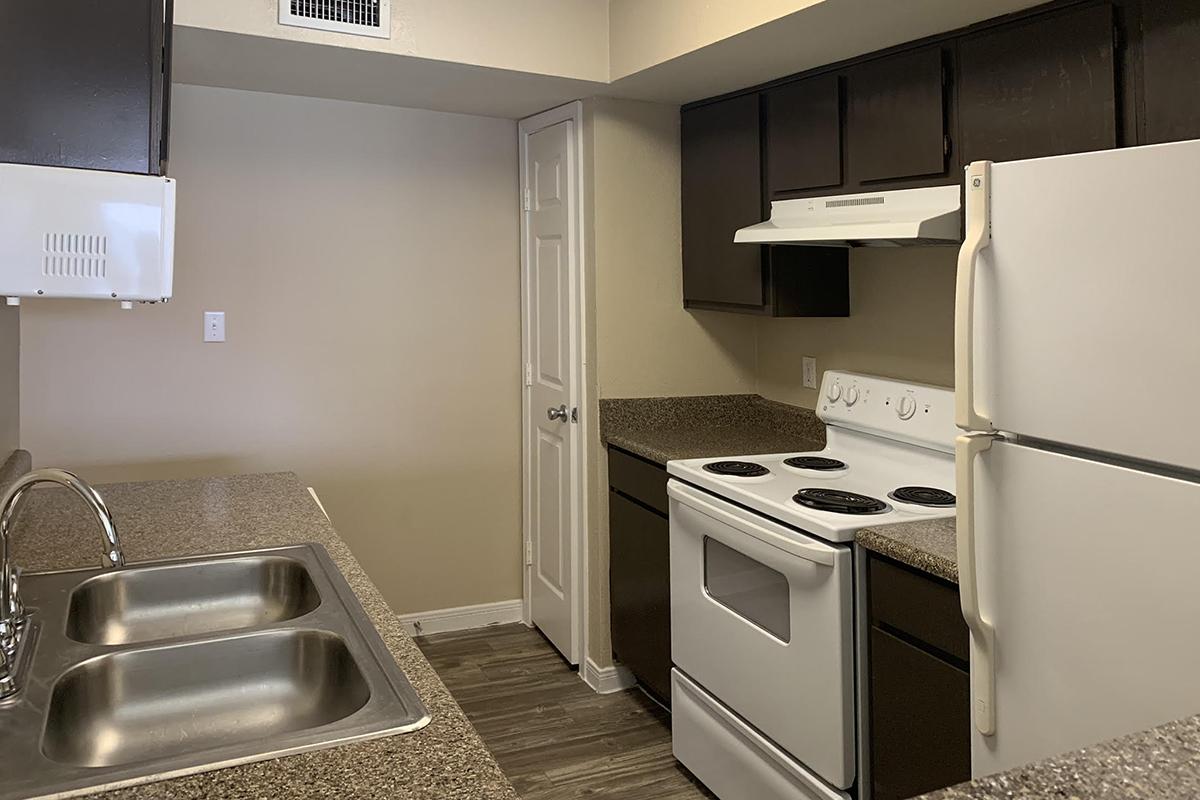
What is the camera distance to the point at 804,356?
3262mm

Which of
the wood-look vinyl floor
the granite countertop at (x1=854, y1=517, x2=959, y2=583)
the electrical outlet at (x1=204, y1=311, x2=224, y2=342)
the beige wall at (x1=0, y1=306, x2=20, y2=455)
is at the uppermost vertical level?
the electrical outlet at (x1=204, y1=311, x2=224, y2=342)

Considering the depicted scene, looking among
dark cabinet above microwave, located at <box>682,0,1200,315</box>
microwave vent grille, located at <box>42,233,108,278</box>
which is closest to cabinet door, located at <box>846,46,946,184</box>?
dark cabinet above microwave, located at <box>682,0,1200,315</box>

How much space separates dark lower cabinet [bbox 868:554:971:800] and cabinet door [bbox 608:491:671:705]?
0.92 metres

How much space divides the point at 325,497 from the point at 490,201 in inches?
50.9

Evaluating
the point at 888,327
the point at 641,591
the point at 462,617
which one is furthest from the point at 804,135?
the point at 462,617

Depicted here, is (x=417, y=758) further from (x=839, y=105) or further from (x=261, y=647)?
(x=839, y=105)

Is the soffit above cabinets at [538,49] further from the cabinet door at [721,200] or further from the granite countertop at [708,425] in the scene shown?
the granite countertop at [708,425]

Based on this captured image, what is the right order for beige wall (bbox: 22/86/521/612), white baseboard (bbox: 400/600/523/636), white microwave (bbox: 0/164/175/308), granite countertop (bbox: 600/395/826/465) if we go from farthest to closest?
white baseboard (bbox: 400/600/523/636)
beige wall (bbox: 22/86/521/612)
granite countertop (bbox: 600/395/826/465)
white microwave (bbox: 0/164/175/308)

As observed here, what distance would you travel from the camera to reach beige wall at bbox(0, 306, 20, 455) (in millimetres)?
2580

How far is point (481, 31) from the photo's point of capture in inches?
109

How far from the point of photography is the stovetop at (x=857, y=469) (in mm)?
2129

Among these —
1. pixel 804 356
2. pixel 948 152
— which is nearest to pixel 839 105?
pixel 948 152

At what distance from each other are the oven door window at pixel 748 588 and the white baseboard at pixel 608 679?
35.5 inches

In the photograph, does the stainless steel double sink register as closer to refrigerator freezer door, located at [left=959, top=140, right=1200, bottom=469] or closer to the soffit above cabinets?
refrigerator freezer door, located at [left=959, top=140, right=1200, bottom=469]
